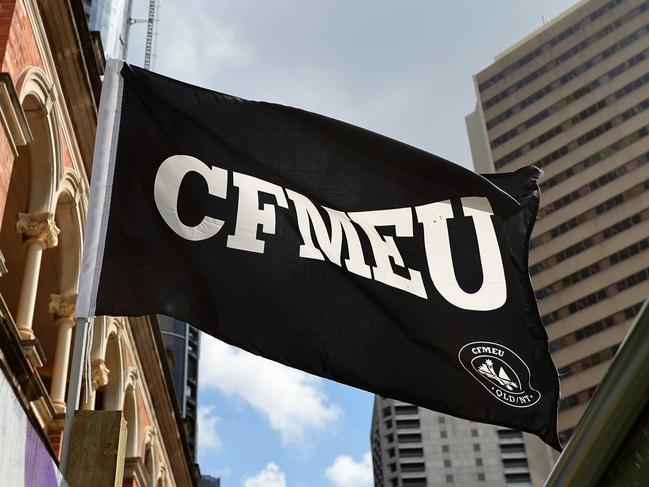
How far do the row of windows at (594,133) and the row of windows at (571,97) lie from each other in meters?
5.17

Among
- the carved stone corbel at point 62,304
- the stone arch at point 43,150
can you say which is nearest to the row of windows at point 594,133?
the carved stone corbel at point 62,304

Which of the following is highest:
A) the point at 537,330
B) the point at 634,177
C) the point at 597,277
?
the point at 634,177

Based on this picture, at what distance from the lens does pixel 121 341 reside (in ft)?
58.2

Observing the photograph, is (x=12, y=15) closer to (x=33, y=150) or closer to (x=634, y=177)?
(x=33, y=150)

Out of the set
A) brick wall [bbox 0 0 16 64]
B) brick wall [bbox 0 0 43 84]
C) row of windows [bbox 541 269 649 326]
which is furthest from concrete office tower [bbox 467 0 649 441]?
brick wall [bbox 0 0 16 64]

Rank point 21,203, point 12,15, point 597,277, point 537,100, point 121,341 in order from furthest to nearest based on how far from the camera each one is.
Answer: point 537,100 → point 597,277 → point 121,341 → point 21,203 → point 12,15

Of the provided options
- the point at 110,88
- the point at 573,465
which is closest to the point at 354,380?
the point at 110,88

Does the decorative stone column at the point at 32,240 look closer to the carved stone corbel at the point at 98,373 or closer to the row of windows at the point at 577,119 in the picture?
the carved stone corbel at the point at 98,373

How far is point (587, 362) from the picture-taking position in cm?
8638

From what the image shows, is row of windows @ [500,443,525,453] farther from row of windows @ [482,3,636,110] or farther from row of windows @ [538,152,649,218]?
row of windows @ [482,3,636,110]

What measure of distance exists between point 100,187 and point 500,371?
251 centimetres

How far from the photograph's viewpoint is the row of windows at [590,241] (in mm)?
87875

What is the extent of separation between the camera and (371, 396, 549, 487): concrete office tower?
12794cm

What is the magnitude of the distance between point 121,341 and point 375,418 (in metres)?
135
